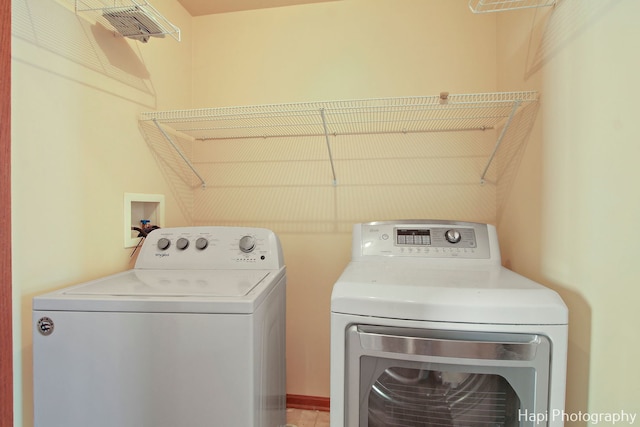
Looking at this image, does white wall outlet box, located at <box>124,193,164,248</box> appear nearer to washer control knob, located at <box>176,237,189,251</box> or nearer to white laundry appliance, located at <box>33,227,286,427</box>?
washer control knob, located at <box>176,237,189,251</box>

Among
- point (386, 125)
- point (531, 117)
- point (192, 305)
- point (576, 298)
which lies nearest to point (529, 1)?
point (531, 117)

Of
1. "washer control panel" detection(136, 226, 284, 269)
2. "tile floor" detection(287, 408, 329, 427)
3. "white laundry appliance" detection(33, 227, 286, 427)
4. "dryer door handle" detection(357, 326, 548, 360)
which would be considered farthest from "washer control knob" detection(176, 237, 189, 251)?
"tile floor" detection(287, 408, 329, 427)

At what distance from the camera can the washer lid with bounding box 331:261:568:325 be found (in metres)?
0.72

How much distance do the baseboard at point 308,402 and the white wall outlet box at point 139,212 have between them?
127cm

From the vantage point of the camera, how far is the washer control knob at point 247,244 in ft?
4.00

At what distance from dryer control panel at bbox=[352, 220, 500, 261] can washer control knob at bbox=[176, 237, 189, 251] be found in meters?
0.77

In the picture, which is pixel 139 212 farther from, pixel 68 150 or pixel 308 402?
pixel 308 402

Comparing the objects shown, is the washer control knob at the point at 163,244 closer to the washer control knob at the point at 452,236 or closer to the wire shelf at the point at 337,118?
the wire shelf at the point at 337,118

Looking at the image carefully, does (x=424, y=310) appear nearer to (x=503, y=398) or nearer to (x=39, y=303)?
(x=503, y=398)

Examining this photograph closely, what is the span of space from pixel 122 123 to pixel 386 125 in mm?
1324

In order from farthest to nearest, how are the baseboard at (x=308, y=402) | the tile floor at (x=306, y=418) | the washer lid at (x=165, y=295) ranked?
the baseboard at (x=308, y=402)
the tile floor at (x=306, y=418)
the washer lid at (x=165, y=295)

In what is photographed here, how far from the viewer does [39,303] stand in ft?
2.60

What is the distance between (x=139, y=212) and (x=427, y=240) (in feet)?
4.77
